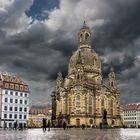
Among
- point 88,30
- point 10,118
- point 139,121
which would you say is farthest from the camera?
point 139,121

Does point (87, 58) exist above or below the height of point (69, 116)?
above

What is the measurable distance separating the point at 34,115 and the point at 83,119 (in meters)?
78.4

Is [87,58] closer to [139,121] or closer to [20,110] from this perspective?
[20,110]

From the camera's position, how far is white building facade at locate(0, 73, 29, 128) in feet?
323

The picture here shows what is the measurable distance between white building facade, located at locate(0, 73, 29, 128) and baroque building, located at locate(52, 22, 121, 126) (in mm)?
24402

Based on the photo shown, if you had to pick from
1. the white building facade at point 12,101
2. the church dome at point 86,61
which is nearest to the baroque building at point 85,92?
the church dome at point 86,61

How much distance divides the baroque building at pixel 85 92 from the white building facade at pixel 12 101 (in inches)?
961

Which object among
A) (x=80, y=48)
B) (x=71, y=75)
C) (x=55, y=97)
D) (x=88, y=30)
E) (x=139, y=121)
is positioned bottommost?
(x=139, y=121)

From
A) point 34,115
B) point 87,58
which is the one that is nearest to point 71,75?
point 87,58

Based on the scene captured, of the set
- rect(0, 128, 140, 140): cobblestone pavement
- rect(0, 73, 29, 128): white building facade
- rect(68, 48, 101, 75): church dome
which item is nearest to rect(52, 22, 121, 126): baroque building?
rect(68, 48, 101, 75): church dome

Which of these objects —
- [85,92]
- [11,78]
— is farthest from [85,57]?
[11,78]

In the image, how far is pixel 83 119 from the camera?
121 m

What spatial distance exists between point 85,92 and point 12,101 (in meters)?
33.8

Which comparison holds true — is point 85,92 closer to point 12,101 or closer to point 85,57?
point 85,57
